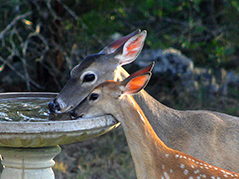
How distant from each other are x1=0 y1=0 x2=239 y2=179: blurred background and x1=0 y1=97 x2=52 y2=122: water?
1358 millimetres

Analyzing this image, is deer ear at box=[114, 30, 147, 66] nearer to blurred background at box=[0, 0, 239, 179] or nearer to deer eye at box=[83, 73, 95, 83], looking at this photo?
deer eye at box=[83, 73, 95, 83]

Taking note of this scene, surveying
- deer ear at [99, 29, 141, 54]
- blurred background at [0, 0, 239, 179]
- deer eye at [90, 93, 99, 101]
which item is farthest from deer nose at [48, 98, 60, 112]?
blurred background at [0, 0, 239, 179]

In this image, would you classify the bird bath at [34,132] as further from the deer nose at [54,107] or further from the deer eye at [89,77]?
the deer eye at [89,77]

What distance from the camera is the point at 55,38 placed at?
5281 mm

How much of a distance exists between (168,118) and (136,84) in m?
0.81

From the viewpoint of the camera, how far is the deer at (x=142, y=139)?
2.17 meters

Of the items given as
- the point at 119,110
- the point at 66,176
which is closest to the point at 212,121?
the point at 119,110

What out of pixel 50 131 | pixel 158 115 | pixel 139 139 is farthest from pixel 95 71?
pixel 50 131

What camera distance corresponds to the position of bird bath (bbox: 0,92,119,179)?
77.8 inches

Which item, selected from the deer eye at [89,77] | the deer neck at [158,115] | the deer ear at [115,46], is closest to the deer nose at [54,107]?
the deer eye at [89,77]

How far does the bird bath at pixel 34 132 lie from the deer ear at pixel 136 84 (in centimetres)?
20

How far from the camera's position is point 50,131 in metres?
2.00

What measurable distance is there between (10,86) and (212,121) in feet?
12.2

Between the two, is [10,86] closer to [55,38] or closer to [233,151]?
[55,38]
